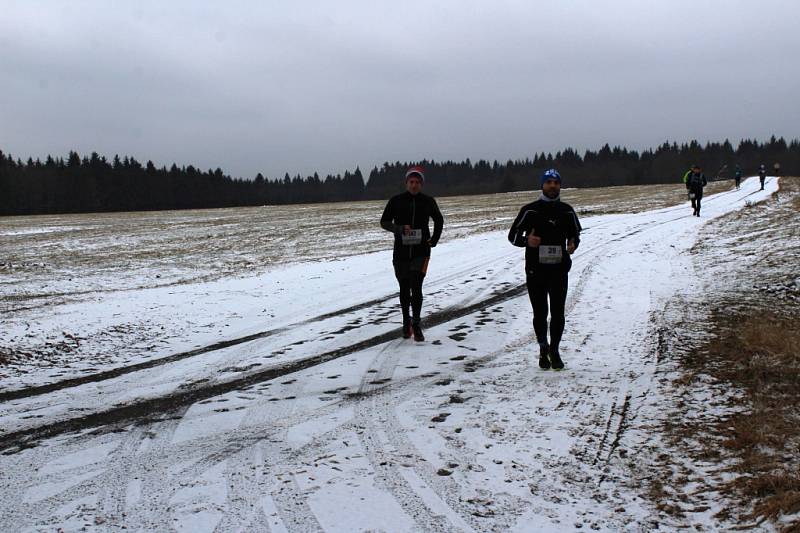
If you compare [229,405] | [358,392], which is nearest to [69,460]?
[229,405]

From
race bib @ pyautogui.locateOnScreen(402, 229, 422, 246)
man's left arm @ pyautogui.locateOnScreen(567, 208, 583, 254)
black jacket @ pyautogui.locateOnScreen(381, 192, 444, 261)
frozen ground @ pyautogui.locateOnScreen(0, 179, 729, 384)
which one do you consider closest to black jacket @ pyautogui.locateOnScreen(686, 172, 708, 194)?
frozen ground @ pyautogui.locateOnScreen(0, 179, 729, 384)

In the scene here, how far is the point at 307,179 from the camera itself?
165 metres

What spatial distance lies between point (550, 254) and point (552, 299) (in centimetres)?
50

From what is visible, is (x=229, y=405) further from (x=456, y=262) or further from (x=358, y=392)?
(x=456, y=262)

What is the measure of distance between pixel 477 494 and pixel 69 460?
299 centimetres

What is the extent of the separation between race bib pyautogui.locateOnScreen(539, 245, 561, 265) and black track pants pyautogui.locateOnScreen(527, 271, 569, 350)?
0.13 meters

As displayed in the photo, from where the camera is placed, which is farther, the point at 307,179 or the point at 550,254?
the point at 307,179

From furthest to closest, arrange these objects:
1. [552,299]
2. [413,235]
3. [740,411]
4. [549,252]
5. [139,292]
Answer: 1. [139,292]
2. [413,235]
3. [552,299]
4. [549,252]
5. [740,411]

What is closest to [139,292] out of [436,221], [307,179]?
[436,221]

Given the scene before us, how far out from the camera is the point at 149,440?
4480 mm

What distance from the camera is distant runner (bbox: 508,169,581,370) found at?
5926 millimetres

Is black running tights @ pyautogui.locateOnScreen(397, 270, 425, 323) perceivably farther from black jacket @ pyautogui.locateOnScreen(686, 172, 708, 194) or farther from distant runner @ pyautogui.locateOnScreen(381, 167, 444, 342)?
black jacket @ pyautogui.locateOnScreen(686, 172, 708, 194)

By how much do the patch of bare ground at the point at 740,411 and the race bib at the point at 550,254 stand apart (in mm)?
1632

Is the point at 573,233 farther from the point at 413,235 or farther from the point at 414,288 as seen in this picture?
the point at 414,288
